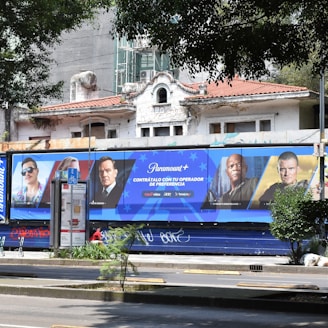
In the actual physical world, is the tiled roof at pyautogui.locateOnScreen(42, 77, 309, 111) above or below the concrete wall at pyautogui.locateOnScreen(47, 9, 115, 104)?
Answer: below

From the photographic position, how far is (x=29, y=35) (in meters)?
20.0

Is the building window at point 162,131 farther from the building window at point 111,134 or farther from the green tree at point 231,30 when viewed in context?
the green tree at point 231,30

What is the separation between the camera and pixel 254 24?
11.5 metres

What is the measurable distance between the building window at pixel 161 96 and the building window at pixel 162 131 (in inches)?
56.0

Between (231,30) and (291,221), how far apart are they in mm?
13483

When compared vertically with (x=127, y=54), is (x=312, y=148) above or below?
below

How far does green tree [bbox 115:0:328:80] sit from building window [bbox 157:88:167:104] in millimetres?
29043

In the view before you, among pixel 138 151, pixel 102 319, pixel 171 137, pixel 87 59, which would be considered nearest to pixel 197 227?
pixel 138 151

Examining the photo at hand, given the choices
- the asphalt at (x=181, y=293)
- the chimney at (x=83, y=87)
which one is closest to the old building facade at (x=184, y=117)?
the chimney at (x=83, y=87)

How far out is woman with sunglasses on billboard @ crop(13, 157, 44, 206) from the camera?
113 feet

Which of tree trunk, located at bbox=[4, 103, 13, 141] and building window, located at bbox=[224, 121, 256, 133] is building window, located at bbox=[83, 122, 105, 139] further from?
building window, located at bbox=[224, 121, 256, 133]

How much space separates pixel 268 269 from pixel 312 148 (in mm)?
7699

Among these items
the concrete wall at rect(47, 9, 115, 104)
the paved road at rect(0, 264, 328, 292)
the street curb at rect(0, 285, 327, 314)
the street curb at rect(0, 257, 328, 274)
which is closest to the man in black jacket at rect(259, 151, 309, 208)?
the street curb at rect(0, 257, 328, 274)

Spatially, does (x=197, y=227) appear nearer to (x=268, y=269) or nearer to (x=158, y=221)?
(x=158, y=221)
